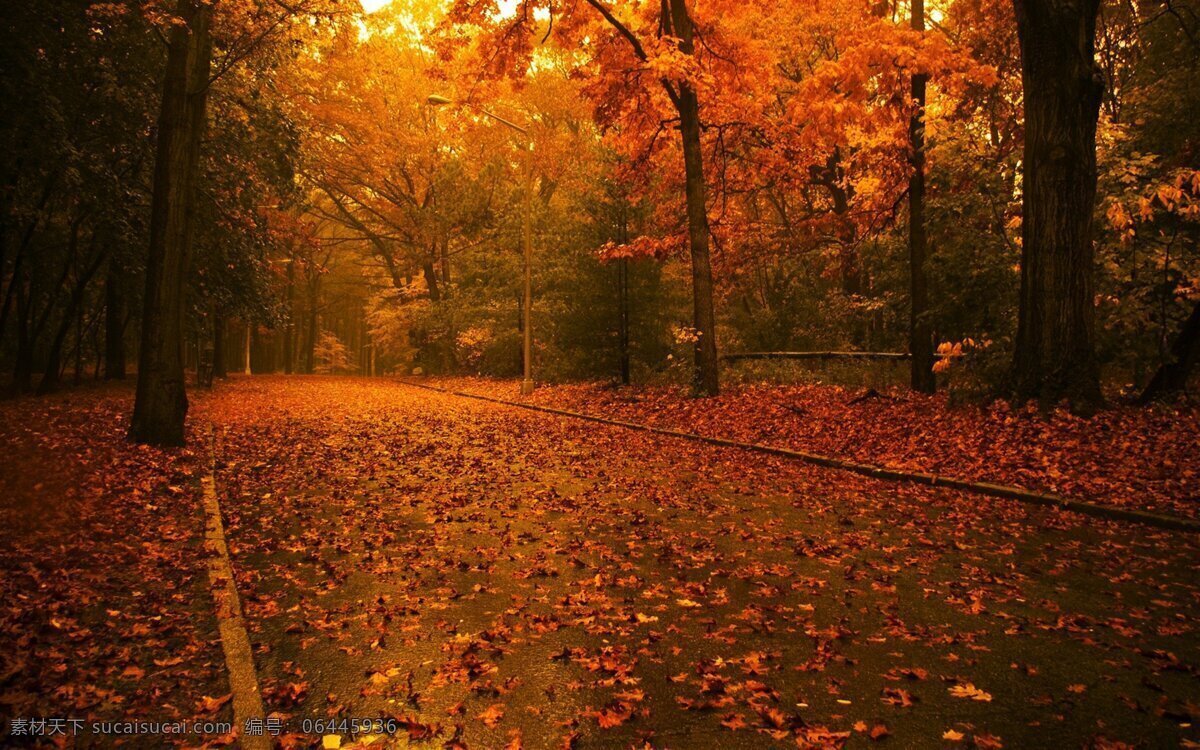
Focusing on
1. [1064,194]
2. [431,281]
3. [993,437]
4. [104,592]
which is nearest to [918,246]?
[1064,194]

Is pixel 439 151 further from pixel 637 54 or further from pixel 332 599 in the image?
pixel 332 599

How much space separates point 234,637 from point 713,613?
10.6 feet

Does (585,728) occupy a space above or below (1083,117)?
below

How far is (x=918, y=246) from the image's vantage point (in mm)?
14945

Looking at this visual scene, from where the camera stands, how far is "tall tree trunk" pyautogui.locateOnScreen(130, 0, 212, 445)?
34.0ft

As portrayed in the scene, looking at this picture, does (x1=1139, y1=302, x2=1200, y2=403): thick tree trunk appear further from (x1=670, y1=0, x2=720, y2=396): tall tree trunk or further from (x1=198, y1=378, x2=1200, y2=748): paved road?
(x1=670, y1=0, x2=720, y2=396): tall tree trunk

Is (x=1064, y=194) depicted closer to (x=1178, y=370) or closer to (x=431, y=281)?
(x=1178, y=370)

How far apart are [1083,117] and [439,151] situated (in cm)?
3008

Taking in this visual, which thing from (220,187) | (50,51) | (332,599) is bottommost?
(332,599)

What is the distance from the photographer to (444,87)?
110ft

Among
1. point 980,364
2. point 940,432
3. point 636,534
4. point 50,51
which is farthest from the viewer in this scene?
point 50,51

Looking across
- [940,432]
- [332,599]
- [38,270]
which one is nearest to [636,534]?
[332,599]

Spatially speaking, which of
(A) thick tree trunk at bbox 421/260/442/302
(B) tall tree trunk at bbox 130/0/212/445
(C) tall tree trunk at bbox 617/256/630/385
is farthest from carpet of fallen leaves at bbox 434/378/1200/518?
(A) thick tree trunk at bbox 421/260/442/302

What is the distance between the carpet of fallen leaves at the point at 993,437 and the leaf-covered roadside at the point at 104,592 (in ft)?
29.1
